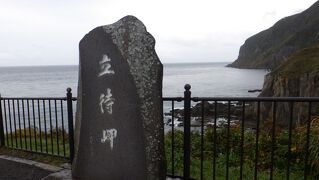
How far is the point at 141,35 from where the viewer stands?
363 centimetres

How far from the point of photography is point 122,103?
3615 mm

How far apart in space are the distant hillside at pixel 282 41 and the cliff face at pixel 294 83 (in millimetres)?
44569

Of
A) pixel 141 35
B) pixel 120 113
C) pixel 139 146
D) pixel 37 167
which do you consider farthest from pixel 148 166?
pixel 37 167

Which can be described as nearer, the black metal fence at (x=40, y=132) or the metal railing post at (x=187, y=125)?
the metal railing post at (x=187, y=125)

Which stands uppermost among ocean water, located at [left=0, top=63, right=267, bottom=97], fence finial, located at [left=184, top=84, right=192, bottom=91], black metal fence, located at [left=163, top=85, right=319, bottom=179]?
fence finial, located at [left=184, top=84, right=192, bottom=91]

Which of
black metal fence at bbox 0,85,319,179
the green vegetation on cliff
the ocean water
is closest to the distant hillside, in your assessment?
the ocean water

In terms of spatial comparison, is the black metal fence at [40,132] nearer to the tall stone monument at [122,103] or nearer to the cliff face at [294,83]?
the tall stone monument at [122,103]

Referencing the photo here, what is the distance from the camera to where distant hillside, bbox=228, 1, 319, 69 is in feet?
248

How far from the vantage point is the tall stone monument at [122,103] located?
354 cm

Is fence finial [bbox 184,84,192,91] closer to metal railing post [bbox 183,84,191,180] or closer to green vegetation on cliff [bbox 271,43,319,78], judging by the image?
metal railing post [bbox 183,84,191,180]

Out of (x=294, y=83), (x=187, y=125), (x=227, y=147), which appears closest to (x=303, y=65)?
(x=294, y=83)

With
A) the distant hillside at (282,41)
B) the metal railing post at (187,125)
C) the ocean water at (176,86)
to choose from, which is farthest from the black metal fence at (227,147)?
the distant hillside at (282,41)

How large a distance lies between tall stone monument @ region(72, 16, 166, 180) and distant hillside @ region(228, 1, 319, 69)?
66.7 metres

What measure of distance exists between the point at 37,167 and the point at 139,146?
246cm
